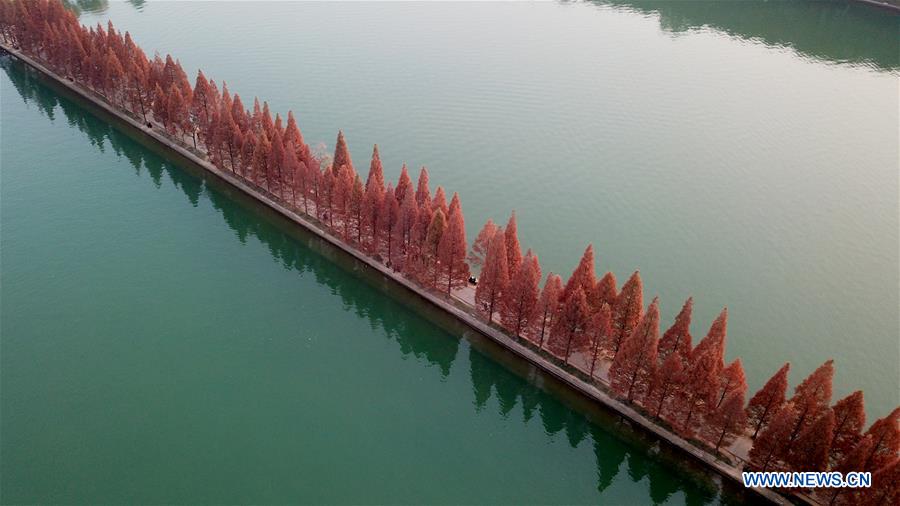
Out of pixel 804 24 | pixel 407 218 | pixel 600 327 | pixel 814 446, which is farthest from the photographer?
pixel 804 24

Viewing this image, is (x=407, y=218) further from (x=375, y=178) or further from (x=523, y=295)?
(x=523, y=295)

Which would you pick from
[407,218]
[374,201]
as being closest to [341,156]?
[374,201]

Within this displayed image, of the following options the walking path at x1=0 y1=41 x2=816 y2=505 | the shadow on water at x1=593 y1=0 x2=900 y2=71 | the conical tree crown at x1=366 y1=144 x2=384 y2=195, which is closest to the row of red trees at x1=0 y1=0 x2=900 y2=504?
the conical tree crown at x1=366 y1=144 x2=384 y2=195

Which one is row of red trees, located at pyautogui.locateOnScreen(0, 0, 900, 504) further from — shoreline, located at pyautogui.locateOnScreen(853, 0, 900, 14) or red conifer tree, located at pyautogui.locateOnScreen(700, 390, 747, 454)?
shoreline, located at pyautogui.locateOnScreen(853, 0, 900, 14)

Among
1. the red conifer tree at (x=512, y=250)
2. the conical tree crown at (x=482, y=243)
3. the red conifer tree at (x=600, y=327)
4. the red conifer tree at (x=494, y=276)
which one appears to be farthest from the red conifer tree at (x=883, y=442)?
the conical tree crown at (x=482, y=243)

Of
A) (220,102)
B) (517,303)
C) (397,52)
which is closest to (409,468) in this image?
(517,303)

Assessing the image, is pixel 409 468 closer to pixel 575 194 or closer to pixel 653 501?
pixel 653 501
